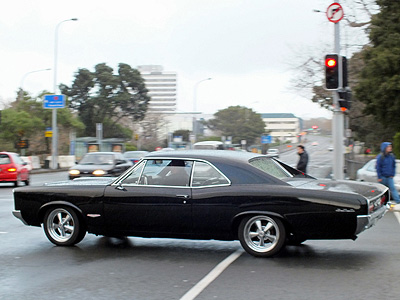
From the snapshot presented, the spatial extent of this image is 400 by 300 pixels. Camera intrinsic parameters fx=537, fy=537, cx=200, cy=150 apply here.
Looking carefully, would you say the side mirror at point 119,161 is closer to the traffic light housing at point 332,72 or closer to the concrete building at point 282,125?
the traffic light housing at point 332,72

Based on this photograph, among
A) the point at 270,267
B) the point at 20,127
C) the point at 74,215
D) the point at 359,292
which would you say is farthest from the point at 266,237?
the point at 20,127

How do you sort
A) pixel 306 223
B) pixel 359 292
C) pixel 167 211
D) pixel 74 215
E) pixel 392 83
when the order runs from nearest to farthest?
pixel 359 292 → pixel 306 223 → pixel 167 211 → pixel 74 215 → pixel 392 83

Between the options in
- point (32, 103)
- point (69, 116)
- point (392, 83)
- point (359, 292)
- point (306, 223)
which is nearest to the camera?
point (359, 292)

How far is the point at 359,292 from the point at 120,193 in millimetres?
3480

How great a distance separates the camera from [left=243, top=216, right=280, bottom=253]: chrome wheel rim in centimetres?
686

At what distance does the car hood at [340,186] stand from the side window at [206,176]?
0.89 m

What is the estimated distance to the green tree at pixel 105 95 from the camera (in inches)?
2665

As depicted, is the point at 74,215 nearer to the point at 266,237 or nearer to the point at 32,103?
the point at 266,237

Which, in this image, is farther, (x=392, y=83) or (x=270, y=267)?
(x=392, y=83)

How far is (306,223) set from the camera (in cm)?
664

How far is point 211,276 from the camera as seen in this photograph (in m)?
6.07

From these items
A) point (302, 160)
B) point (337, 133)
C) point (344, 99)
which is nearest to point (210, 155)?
point (344, 99)

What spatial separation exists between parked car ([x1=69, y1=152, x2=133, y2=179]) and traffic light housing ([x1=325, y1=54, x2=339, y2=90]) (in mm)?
8804

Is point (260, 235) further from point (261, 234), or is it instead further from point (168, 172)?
point (168, 172)
